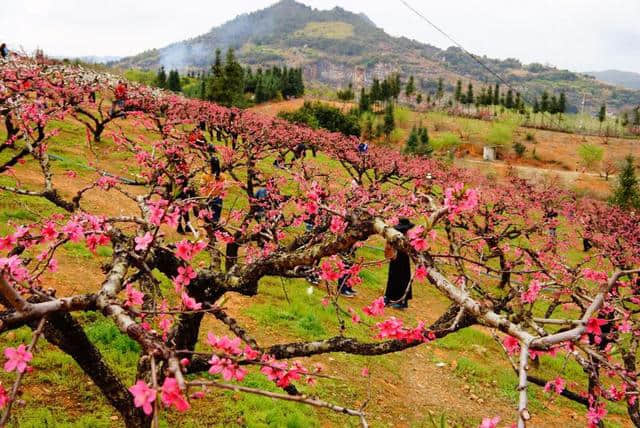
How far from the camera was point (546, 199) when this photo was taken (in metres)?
24.0

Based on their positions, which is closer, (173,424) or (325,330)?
(173,424)

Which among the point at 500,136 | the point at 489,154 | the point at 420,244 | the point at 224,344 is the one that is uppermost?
the point at 500,136

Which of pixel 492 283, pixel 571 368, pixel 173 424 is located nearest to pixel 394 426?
pixel 173 424

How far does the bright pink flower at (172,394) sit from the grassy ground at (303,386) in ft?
7.84

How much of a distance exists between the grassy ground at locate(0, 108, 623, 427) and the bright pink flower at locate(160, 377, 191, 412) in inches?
94.1

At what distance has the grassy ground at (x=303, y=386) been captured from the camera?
504cm

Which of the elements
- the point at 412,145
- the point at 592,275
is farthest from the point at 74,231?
the point at 412,145

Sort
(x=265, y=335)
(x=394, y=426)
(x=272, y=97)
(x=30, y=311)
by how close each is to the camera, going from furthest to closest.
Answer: (x=272, y=97) < (x=265, y=335) < (x=394, y=426) < (x=30, y=311)

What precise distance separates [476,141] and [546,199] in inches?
1388

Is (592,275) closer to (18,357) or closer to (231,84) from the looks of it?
(18,357)

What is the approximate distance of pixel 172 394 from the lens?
1578 mm

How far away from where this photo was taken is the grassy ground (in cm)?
504

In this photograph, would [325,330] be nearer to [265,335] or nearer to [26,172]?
[265,335]

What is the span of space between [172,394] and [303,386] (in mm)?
5427
